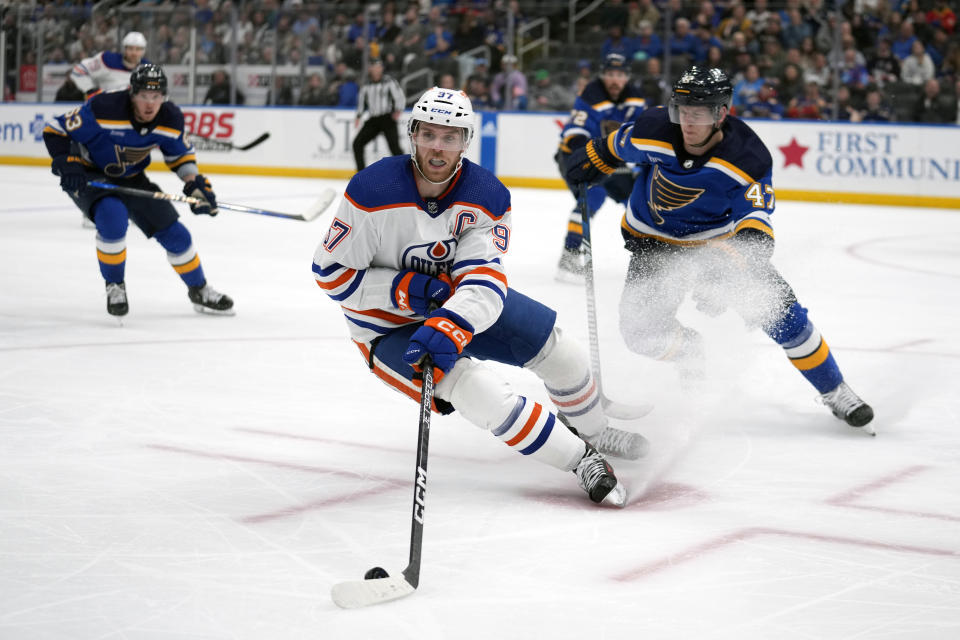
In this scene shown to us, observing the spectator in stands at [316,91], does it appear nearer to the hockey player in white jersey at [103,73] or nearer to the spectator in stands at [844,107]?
the hockey player in white jersey at [103,73]

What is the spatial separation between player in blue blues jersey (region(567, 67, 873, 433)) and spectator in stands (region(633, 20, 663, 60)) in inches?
336

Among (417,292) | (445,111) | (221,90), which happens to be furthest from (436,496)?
(221,90)

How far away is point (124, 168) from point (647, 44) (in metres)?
7.88

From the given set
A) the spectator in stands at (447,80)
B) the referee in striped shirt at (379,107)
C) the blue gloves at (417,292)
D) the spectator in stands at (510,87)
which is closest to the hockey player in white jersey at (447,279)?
the blue gloves at (417,292)

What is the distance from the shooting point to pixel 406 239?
2736mm

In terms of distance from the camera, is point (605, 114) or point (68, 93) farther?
point (68, 93)

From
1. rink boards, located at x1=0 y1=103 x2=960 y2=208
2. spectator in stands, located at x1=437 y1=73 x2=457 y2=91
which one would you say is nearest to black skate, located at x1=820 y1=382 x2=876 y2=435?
rink boards, located at x1=0 y1=103 x2=960 y2=208

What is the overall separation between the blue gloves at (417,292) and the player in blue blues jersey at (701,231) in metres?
1.09

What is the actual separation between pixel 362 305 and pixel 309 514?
0.49m

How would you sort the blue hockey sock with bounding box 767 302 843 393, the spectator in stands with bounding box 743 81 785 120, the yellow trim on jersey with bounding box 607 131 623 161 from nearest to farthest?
the blue hockey sock with bounding box 767 302 843 393 < the yellow trim on jersey with bounding box 607 131 623 161 < the spectator in stands with bounding box 743 81 785 120

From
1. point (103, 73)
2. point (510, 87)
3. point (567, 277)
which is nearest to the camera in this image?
point (567, 277)

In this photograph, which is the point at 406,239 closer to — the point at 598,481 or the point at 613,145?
the point at 598,481

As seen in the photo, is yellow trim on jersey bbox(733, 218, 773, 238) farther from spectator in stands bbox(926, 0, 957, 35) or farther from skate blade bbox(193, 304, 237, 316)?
spectator in stands bbox(926, 0, 957, 35)

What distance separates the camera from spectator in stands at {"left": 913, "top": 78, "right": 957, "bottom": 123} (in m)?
10.7
